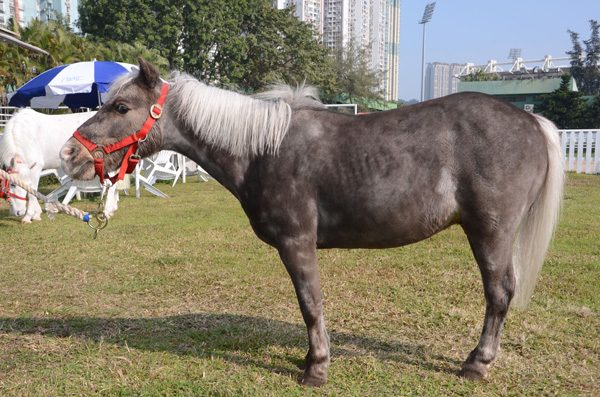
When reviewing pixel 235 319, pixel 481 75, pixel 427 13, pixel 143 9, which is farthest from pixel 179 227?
pixel 481 75

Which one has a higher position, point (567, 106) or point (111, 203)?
point (567, 106)

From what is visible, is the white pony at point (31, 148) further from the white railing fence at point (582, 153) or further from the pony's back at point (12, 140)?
the white railing fence at point (582, 153)

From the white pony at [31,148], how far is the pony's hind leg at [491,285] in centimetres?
812

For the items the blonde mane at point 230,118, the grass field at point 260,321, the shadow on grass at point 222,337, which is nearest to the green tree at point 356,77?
the grass field at point 260,321

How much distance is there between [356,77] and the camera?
55906 millimetres

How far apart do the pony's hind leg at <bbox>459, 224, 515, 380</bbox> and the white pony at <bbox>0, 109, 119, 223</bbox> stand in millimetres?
8119

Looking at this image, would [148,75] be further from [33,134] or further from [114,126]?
[33,134]

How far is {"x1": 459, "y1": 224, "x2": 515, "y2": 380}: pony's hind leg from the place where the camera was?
2963 mm

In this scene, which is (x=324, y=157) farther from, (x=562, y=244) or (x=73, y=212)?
(x=562, y=244)

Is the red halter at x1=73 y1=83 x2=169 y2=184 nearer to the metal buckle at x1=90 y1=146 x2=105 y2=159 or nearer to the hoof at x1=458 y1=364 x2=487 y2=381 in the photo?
the metal buckle at x1=90 y1=146 x2=105 y2=159

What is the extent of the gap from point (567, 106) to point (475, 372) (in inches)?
1680

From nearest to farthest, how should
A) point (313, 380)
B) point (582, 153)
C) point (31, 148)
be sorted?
point (313, 380) < point (31, 148) < point (582, 153)

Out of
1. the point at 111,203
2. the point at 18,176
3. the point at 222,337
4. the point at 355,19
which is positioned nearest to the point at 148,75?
the point at 222,337

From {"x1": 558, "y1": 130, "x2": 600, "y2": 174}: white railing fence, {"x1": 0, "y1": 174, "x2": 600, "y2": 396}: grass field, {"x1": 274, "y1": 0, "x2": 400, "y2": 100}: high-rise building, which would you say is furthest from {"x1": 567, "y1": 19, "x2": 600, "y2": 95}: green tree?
{"x1": 0, "y1": 174, "x2": 600, "y2": 396}: grass field
